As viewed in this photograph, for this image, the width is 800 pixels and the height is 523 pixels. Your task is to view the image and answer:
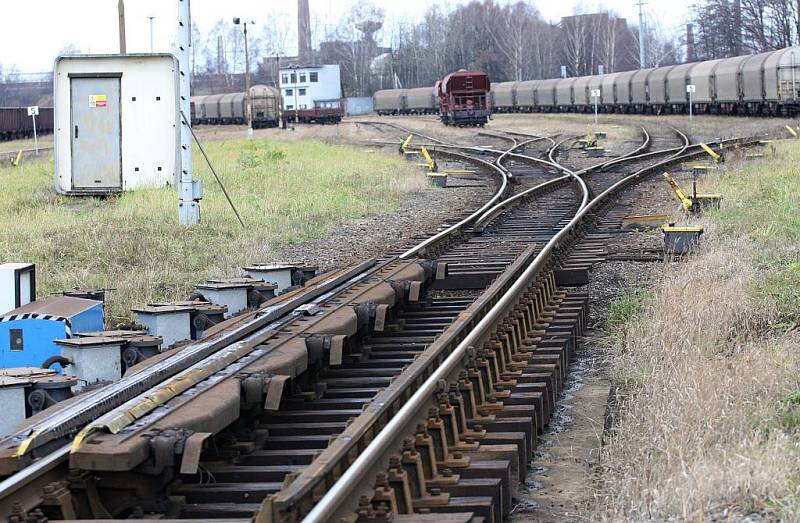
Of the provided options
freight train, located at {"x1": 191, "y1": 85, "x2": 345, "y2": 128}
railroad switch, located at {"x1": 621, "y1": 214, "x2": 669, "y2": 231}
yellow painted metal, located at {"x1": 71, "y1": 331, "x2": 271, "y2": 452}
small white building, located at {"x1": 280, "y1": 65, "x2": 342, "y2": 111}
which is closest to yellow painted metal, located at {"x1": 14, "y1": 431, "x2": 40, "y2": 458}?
yellow painted metal, located at {"x1": 71, "y1": 331, "x2": 271, "y2": 452}

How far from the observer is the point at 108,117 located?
18984 mm

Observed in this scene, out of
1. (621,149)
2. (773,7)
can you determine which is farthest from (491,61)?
(621,149)

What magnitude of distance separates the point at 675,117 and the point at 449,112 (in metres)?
10.8

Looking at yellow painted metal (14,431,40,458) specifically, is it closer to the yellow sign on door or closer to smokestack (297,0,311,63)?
the yellow sign on door

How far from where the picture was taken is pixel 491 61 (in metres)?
114

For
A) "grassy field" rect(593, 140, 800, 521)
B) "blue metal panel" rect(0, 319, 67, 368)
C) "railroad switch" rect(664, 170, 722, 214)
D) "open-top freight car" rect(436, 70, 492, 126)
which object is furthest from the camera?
"open-top freight car" rect(436, 70, 492, 126)

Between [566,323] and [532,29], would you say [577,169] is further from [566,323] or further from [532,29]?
[532,29]

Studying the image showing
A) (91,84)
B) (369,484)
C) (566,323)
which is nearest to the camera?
(369,484)

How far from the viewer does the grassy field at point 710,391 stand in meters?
4.52

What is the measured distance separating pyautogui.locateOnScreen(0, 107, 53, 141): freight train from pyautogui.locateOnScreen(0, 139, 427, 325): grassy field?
47269mm

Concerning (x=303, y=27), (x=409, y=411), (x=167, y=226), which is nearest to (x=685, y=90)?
(x=167, y=226)

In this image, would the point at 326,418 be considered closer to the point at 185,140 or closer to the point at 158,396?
the point at 158,396

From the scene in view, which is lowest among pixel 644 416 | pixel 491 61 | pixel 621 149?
pixel 644 416

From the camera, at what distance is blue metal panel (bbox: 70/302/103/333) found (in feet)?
27.3
